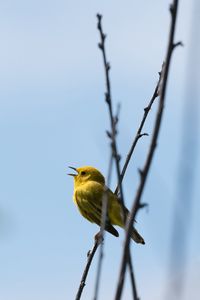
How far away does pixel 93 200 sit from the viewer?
9.64m

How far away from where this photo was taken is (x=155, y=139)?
278cm

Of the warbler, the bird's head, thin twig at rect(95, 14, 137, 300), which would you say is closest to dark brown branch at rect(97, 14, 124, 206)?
thin twig at rect(95, 14, 137, 300)

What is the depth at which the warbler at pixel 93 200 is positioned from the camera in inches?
350

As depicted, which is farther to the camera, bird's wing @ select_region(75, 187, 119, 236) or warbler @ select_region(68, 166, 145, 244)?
bird's wing @ select_region(75, 187, 119, 236)

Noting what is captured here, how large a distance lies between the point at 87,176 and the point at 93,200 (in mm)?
972

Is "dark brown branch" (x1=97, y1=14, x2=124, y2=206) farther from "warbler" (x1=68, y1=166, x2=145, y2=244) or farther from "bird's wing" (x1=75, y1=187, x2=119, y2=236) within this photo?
"bird's wing" (x1=75, y1=187, x2=119, y2=236)

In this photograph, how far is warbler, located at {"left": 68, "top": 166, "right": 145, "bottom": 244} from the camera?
350 inches

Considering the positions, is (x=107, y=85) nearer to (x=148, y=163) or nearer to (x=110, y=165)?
(x=110, y=165)

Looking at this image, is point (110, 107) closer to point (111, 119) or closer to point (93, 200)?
point (111, 119)

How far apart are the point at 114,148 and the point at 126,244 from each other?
0.50 m

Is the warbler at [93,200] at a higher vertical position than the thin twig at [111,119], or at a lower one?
higher

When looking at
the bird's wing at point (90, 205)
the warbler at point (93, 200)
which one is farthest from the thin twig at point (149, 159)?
the bird's wing at point (90, 205)

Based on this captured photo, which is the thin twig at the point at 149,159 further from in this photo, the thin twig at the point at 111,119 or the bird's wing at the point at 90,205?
the bird's wing at the point at 90,205

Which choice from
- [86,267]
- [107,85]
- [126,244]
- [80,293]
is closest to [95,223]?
[86,267]
